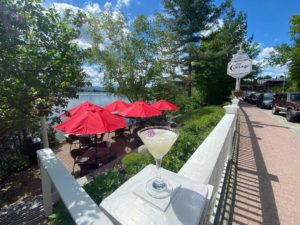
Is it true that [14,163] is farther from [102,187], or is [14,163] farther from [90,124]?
[102,187]

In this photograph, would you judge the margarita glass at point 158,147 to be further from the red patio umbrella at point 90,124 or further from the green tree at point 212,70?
the green tree at point 212,70

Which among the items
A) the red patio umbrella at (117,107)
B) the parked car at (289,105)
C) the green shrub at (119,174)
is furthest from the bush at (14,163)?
the parked car at (289,105)

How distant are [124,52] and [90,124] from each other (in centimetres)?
1053

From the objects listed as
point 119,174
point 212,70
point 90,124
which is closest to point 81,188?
point 119,174

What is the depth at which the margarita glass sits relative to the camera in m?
1.03

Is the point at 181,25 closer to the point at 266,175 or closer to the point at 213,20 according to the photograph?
the point at 213,20

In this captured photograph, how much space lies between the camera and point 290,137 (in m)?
7.77

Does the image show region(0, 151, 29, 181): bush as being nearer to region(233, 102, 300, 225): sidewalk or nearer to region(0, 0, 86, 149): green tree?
region(0, 0, 86, 149): green tree

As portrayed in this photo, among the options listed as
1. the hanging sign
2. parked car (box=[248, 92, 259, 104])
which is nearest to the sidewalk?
the hanging sign

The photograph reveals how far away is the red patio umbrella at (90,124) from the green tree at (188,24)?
1524cm

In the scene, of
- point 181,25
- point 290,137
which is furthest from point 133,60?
point 290,137

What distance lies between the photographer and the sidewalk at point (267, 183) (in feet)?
9.71

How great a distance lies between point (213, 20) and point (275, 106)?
1183 cm

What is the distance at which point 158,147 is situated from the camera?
Result: 4.48ft
